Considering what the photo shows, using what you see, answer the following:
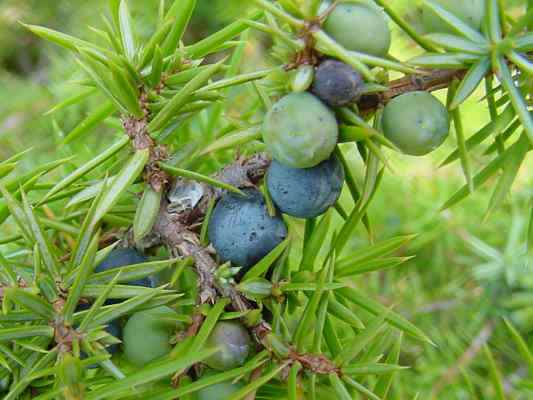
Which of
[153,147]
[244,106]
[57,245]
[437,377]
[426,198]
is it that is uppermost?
[153,147]

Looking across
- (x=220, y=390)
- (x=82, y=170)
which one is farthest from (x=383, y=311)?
(x=82, y=170)

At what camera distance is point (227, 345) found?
1.35 ft

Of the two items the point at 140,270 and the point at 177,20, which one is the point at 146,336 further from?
the point at 177,20

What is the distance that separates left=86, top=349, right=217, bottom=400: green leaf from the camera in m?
0.37

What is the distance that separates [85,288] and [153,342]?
0.06m

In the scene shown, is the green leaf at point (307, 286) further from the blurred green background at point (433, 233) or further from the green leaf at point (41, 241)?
the blurred green background at point (433, 233)

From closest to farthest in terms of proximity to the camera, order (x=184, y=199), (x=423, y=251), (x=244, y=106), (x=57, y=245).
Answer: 1. (x=184, y=199)
2. (x=57, y=245)
3. (x=244, y=106)
4. (x=423, y=251)

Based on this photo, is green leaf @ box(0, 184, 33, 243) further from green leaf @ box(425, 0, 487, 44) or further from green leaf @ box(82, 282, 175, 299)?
green leaf @ box(425, 0, 487, 44)

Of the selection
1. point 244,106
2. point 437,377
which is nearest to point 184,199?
point 244,106

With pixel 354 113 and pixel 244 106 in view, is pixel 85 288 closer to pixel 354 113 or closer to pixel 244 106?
pixel 354 113

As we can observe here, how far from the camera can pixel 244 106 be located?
1.15 m

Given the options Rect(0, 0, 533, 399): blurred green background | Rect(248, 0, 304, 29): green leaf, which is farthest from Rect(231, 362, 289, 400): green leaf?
Rect(0, 0, 533, 399): blurred green background

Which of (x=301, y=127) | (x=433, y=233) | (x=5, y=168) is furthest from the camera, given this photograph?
(x=433, y=233)

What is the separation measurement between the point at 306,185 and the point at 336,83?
0.25 feet
